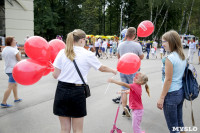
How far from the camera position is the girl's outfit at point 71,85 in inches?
94.0

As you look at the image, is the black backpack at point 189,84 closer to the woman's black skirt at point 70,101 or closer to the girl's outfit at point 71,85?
the girl's outfit at point 71,85

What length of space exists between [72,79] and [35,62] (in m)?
1.08

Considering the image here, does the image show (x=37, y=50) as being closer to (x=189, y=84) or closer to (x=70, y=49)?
(x=70, y=49)

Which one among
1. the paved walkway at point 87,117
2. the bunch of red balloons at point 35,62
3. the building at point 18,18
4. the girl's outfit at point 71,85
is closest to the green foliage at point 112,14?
the building at point 18,18

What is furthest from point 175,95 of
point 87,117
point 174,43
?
point 87,117

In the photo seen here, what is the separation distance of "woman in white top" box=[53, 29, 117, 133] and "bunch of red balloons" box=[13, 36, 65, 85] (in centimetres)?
74

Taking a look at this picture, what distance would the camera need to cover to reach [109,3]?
163ft

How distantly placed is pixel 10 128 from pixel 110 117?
211 cm

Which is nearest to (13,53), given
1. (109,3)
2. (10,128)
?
(10,128)

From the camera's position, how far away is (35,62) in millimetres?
3150

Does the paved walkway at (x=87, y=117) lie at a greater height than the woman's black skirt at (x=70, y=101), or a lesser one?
lesser

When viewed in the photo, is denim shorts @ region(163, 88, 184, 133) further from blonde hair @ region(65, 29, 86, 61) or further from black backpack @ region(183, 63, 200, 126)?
blonde hair @ region(65, 29, 86, 61)

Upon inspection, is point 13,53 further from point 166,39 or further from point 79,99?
point 166,39

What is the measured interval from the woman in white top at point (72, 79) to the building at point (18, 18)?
1622cm
